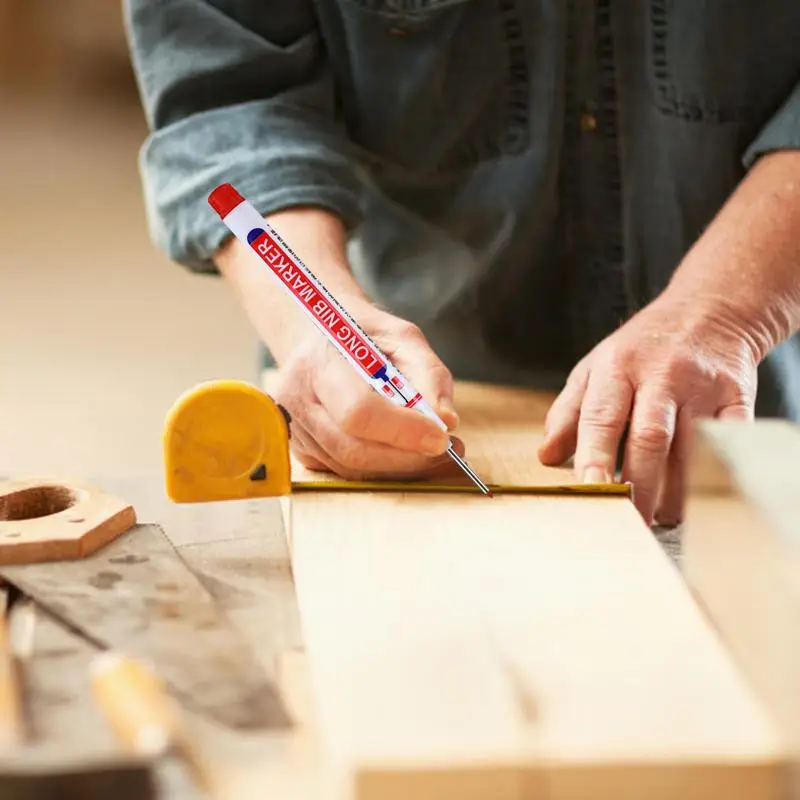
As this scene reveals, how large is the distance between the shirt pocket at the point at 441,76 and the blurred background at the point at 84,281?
0.96 metres

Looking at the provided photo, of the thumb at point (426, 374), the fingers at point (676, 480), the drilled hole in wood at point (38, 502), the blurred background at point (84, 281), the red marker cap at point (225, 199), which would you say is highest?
the red marker cap at point (225, 199)

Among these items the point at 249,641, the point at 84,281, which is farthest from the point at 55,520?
the point at 84,281

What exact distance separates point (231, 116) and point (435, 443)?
1.74 ft

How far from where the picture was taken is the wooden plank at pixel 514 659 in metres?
0.55

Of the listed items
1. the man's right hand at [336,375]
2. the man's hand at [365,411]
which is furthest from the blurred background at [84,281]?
the man's hand at [365,411]

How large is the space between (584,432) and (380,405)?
19 centimetres

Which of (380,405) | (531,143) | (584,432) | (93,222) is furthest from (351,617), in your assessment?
(93,222)

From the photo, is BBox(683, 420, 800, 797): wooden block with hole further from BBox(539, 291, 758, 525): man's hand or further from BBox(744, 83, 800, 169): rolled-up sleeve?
BBox(744, 83, 800, 169): rolled-up sleeve

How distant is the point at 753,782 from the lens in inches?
21.7

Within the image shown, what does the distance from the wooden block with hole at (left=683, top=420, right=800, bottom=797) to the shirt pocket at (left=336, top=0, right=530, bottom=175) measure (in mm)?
685

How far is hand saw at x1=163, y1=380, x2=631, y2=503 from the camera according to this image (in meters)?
0.90

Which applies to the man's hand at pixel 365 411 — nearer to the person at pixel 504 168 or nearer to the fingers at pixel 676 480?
the person at pixel 504 168

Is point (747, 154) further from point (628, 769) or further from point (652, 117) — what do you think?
point (628, 769)

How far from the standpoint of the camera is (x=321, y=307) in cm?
97
